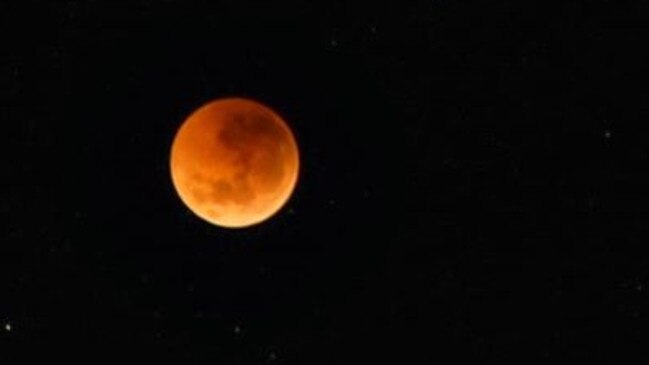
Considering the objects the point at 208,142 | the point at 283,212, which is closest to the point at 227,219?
the point at 208,142

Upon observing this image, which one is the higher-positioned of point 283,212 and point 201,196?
point 283,212

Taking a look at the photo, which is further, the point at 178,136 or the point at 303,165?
the point at 303,165

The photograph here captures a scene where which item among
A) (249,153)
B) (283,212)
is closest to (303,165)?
(283,212)

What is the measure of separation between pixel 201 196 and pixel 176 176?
92 millimetres

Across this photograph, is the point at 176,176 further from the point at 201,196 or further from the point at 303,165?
the point at 303,165

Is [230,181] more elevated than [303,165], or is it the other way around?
[303,165]

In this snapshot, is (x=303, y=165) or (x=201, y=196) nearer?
(x=201, y=196)

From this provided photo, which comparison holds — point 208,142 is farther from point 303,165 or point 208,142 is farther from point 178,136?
point 303,165

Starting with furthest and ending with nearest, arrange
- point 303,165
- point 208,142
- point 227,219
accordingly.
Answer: point 303,165, point 227,219, point 208,142

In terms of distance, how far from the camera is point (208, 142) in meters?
2.27

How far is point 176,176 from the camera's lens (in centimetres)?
237

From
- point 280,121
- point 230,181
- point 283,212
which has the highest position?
point 283,212

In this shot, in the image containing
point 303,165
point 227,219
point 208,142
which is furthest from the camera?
point 303,165

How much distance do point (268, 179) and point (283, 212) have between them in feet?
3.03
